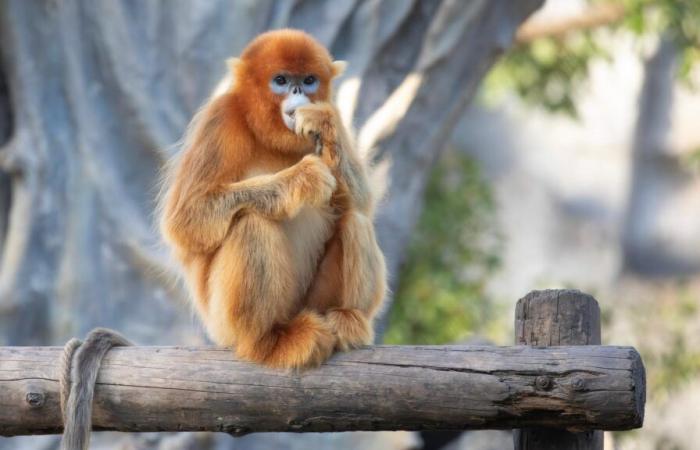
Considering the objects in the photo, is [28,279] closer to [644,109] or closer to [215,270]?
[215,270]

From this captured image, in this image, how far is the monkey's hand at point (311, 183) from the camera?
15.3 feet

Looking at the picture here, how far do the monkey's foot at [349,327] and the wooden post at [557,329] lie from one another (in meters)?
0.65

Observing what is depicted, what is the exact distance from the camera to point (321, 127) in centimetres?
475

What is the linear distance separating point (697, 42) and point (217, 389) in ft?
29.7

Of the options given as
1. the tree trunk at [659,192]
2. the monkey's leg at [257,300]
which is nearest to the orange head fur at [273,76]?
the monkey's leg at [257,300]

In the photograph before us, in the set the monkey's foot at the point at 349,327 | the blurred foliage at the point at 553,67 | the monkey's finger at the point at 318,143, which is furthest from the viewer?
the blurred foliage at the point at 553,67

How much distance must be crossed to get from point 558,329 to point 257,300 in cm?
126

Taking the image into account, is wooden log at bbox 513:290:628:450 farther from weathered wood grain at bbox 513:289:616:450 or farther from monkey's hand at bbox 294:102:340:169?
monkey's hand at bbox 294:102:340:169

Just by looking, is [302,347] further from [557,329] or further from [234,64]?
[234,64]

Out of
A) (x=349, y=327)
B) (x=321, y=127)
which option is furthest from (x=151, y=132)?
(x=349, y=327)

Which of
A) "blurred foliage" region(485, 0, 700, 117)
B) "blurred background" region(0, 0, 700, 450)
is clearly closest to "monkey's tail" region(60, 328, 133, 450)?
"blurred background" region(0, 0, 700, 450)

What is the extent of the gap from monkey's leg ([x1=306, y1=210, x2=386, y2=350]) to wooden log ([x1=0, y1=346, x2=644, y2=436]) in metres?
0.30

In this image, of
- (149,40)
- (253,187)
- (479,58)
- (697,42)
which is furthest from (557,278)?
(253,187)

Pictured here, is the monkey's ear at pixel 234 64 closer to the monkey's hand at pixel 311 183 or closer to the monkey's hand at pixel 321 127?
the monkey's hand at pixel 321 127
